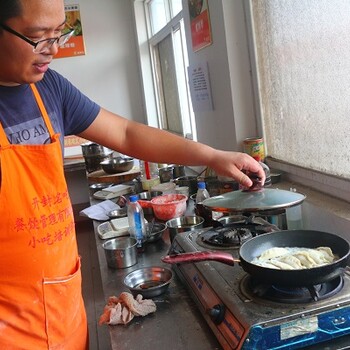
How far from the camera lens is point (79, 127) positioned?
1430 mm

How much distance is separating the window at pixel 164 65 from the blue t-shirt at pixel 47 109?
7.01ft

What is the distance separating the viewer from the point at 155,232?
1.80 m

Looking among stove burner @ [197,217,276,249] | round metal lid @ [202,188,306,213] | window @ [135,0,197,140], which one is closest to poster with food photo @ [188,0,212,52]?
window @ [135,0,197,140]

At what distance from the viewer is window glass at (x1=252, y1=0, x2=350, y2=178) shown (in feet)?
4.93

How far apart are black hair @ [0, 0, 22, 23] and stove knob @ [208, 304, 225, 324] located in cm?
81

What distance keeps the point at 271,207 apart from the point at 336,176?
602mm

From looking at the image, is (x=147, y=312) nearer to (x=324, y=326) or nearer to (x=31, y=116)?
(x=324, y=326)

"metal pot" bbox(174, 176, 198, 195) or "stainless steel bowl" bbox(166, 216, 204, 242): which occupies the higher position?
"metal pot" bbox(174, 176, 198, 195)

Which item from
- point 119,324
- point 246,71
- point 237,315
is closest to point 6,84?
point 119,324

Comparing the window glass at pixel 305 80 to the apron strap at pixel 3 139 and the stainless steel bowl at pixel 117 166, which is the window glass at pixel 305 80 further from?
the stainless steel bowl at pixel 117 166

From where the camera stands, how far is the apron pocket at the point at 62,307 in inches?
44.7

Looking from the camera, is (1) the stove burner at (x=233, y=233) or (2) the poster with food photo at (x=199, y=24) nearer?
(1) the stove burner at (x=233, y=233)

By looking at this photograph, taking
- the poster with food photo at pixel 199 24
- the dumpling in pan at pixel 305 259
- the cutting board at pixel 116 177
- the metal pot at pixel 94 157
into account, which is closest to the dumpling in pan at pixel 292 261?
the dumpling in pan at pixel 305 259

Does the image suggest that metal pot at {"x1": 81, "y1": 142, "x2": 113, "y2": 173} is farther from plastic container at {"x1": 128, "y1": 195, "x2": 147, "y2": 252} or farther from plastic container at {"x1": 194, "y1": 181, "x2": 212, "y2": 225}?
plastic container at {"x1": 128, "y1": 195, "x2": 147, "y2": 252}
